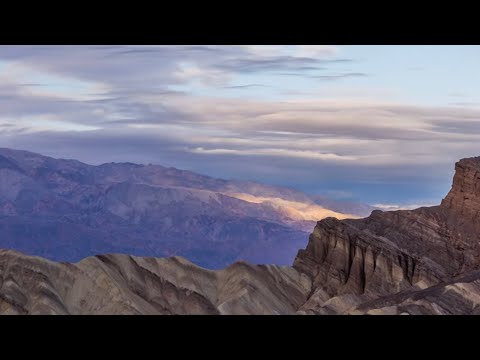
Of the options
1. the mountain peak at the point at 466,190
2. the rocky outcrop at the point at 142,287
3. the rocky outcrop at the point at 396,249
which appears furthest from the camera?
the mountain peak at the point at 466,190

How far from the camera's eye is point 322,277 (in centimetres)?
7700

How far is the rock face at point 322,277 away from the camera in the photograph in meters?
64.1

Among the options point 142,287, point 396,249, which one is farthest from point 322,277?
point 142,287

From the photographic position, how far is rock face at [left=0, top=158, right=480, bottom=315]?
6406 cm

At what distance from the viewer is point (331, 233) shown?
260 feet

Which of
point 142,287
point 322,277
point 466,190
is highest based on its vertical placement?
point 466,190

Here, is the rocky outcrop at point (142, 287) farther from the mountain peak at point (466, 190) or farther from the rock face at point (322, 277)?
the mountain peak at point (466, 190)

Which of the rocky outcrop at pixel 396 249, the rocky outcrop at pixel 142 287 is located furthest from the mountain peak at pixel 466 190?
the rocky outcrop at pixel 142 287

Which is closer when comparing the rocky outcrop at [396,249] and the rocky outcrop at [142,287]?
the rocky outcrop at [142,287]

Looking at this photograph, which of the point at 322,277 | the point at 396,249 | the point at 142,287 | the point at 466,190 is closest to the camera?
the point at 142,287

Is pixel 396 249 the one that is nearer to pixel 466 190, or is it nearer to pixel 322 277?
pixel 322 277

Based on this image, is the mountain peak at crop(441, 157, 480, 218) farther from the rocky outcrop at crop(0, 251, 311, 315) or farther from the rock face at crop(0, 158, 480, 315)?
the rocky outcrop at crop(0, 251, 311, 315)
